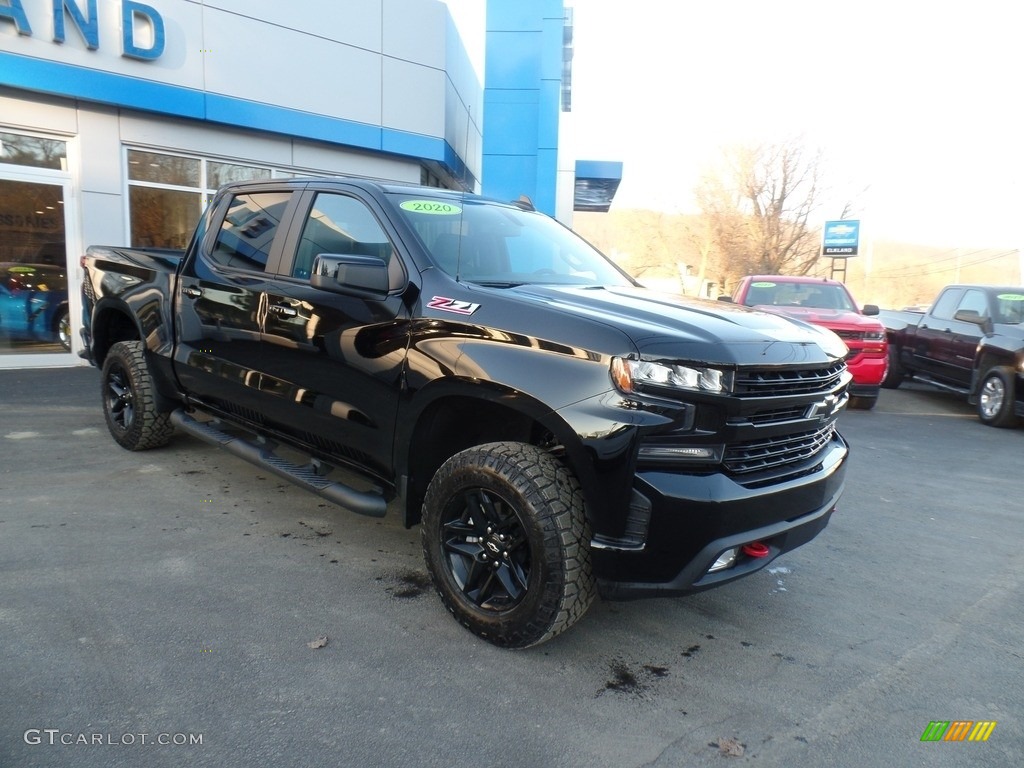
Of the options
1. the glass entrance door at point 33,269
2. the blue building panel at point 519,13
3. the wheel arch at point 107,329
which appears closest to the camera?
the wheel arch at point 107,329

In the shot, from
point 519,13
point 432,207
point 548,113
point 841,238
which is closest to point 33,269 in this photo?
point 432,207

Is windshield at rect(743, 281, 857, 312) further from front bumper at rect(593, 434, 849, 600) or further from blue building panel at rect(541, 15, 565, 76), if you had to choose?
blue building panel at rect(541, 15, 565, 76)

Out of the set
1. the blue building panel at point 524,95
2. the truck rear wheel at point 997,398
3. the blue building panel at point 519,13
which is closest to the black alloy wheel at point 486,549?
the truck rear wheel at point 997,398

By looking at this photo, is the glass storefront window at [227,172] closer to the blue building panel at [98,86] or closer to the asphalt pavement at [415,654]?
the blue building panel at [98,86]

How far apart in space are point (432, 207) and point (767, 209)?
45.9m

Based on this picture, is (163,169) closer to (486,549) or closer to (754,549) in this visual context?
(486,549)

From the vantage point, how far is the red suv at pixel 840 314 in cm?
895

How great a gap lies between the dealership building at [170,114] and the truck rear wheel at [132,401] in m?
5.08

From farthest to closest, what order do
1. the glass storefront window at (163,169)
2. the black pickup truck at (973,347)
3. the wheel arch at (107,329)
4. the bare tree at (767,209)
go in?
the bare tree at (767,209)
the glass storefront window at (163,169)
the black pickup truck at (973,347)
the wheel arch at (107,329)

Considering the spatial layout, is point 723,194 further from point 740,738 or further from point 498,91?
point 740,738

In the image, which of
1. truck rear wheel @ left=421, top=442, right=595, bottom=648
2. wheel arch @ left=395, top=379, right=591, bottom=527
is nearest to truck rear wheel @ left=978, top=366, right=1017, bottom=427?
wheel arch @ left=395, top=379, right=591, bottom=527

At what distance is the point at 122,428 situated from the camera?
5629 mm

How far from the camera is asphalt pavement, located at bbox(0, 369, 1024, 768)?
242 cm

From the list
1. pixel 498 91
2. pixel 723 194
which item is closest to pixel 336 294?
pixel 498 91
